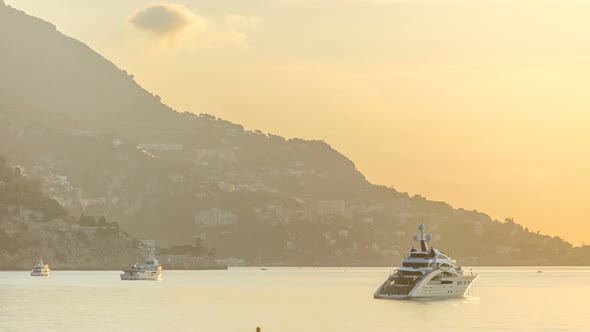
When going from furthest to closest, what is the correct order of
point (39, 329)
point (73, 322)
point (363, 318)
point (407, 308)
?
point (407, 308), point (363, 318), point (73, 322), point (39, 329)

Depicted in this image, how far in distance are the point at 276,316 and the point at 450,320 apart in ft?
91.9

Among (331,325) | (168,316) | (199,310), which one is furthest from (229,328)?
(199,310)

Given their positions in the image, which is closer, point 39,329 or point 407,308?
point 39,329

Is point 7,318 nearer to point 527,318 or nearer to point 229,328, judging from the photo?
point 229,328

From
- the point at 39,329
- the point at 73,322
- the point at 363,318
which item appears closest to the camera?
the point at 39,329

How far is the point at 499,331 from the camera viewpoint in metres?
155

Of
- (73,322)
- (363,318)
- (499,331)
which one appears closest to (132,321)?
(73,322)

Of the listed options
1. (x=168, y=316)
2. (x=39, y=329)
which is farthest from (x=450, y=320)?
(x=39, y=329)

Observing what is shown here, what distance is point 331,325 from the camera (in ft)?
538

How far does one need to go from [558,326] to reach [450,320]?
15180 mm

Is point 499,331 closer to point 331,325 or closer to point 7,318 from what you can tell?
point 331,325

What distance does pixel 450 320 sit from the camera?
17062cm

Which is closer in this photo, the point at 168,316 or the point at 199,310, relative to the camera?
the point at 168,316

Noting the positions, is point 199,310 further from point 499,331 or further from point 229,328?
point 499,331
